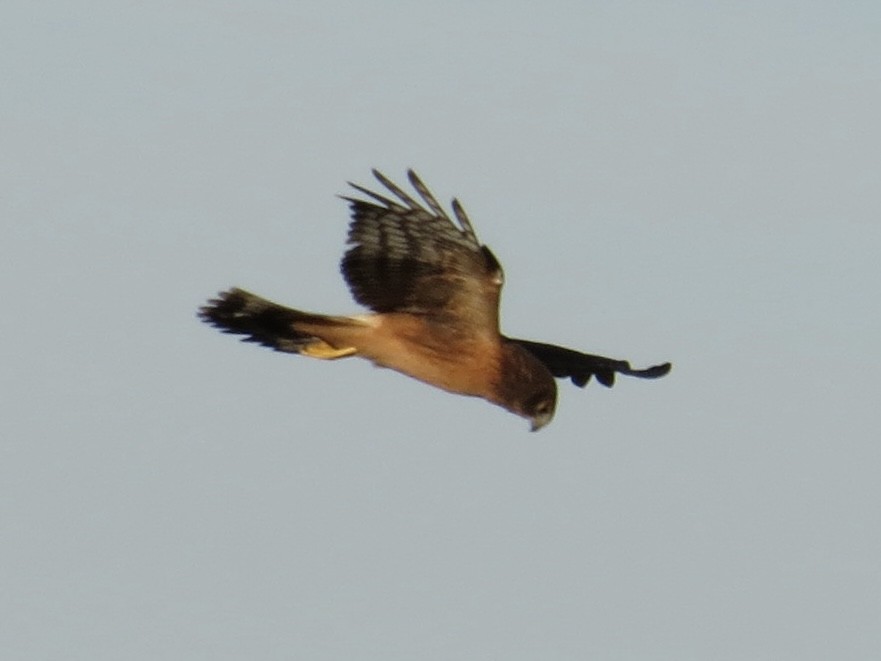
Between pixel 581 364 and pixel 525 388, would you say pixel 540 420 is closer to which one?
pixel 525 388

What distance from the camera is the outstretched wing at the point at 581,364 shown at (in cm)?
1523

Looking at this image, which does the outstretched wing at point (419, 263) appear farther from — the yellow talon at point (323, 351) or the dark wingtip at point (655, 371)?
the dark wingtip at point (655, 371)

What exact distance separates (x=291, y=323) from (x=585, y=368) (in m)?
2.82

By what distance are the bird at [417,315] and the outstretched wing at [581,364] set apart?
79.3 inches

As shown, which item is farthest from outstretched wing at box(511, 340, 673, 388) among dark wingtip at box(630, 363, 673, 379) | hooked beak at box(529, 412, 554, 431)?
hooked beak at box(529, 412, 554, 431)

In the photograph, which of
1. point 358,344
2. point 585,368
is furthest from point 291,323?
point 585,368

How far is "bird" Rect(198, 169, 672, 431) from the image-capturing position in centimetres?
1233

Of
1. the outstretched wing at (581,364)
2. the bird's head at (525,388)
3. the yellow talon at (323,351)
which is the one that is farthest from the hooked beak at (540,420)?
the outstretched wing at (581,364)

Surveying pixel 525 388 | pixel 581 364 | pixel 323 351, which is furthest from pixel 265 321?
pixel 581 364

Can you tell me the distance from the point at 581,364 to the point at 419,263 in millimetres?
2967

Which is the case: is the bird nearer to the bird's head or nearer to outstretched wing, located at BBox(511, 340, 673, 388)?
the bird's head

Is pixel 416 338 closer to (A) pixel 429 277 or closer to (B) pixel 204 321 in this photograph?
(A) pixel 429 277

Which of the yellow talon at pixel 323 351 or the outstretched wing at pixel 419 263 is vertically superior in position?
the outstretched wing at pixel 419 263

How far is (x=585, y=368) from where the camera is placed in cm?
1534
